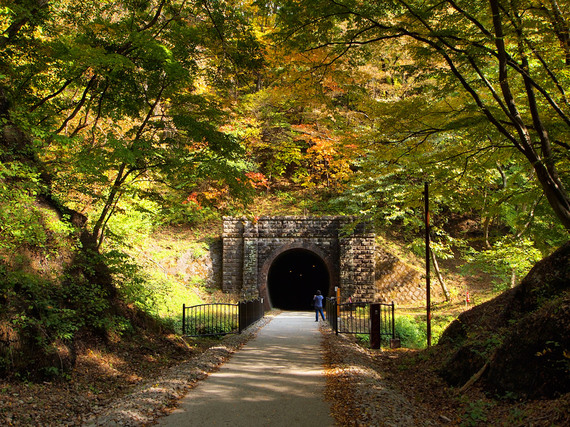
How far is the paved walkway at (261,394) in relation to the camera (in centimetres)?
424

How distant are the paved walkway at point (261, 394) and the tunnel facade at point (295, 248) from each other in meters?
11.0

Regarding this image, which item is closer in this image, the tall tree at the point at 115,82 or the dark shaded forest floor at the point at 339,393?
the dark shaded forest floor at the point at 339,393

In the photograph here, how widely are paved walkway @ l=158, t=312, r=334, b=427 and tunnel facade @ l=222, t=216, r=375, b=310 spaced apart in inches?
433

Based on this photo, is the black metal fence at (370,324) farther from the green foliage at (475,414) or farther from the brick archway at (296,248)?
the brick archway at (296,248)

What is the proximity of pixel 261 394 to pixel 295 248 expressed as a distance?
1469cm

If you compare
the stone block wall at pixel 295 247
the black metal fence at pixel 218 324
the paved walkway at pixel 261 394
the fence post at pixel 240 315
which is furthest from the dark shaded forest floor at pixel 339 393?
the stone block wall at pixel 295 247

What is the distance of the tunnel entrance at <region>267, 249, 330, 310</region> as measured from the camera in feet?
81.8

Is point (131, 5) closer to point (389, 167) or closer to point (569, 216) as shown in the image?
point (389, 167)

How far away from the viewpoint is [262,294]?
19.4m

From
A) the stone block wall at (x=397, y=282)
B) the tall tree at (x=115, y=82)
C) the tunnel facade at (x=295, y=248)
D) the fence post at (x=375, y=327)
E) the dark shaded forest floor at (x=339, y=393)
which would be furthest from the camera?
the stone block wall at (x=397, y=282)

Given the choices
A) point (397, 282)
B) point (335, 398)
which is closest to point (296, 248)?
point (397, 282)

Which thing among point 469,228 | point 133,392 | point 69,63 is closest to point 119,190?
point 69,63

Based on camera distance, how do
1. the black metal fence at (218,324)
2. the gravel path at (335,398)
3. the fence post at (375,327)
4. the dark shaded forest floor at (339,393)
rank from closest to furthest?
1. the dark shaded forest floor at (339,393)
2. the gravel path at (335,398)
3. the fence post at (375,327)
4. the black metal fence at (218,324)

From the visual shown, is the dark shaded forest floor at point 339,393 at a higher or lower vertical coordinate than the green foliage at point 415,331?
higher
